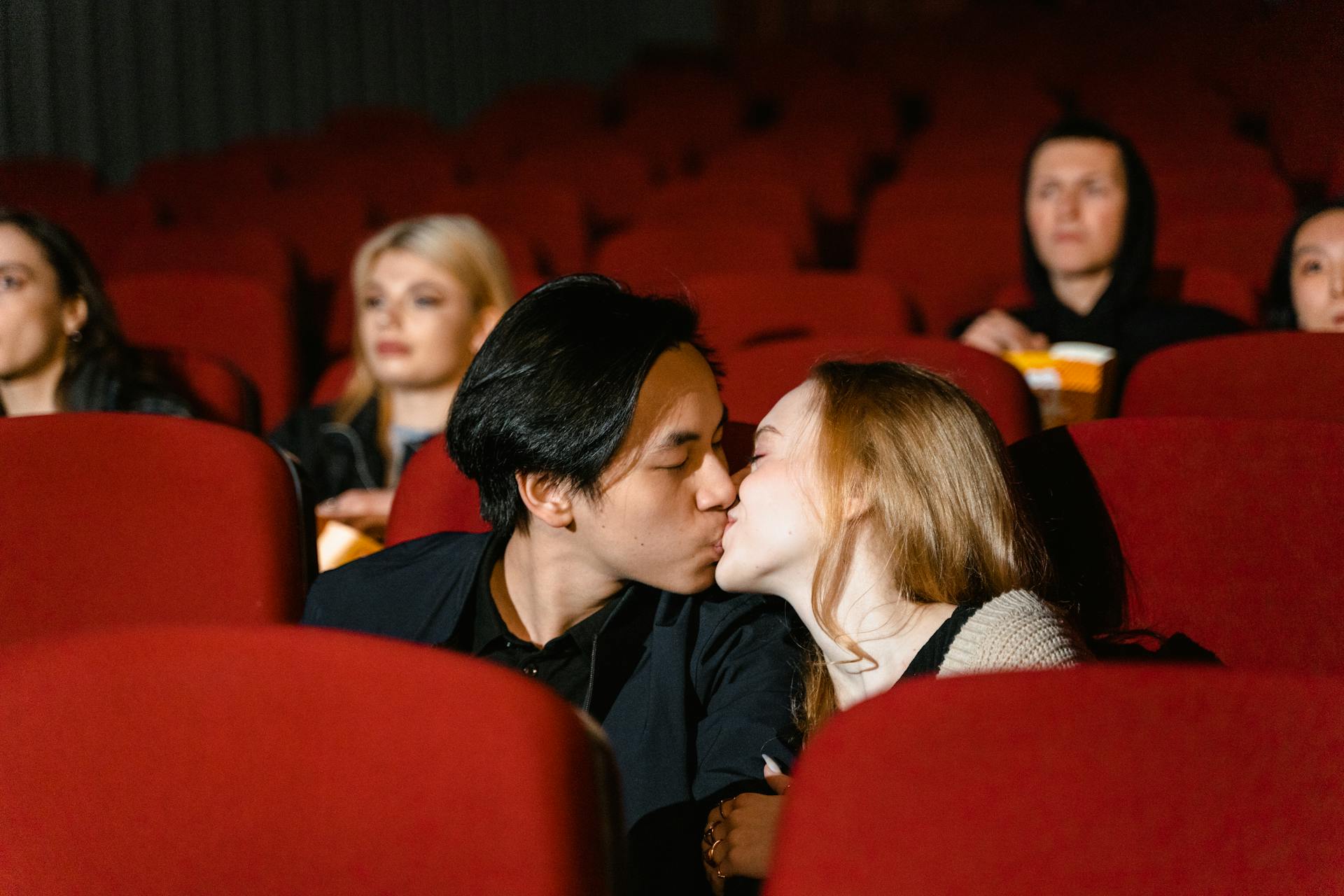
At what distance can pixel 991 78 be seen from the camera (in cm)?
514

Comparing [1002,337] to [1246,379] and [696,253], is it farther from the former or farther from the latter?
[696,253]

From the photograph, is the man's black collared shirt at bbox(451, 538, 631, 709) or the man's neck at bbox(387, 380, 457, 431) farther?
the man's neck at bbox(387, 380, 457, 431)

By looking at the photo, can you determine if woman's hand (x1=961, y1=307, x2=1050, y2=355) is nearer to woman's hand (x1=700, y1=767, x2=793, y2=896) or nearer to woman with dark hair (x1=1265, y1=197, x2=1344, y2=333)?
woman with dark hair (x1=1265, y1=197, x2=1344, y2=333)

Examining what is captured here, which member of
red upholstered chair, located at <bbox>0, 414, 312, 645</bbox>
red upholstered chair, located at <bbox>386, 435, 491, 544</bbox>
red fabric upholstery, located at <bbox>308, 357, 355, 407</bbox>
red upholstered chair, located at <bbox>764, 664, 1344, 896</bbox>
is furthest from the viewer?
red fabric upholstery, located at <bbox>308, 357, 355, 407</bbox>

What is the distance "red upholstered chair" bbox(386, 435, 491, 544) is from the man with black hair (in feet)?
0.76

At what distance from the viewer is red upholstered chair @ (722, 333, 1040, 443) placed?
1596 mm

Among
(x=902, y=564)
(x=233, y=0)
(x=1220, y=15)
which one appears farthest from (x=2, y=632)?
(x=233, y=0)

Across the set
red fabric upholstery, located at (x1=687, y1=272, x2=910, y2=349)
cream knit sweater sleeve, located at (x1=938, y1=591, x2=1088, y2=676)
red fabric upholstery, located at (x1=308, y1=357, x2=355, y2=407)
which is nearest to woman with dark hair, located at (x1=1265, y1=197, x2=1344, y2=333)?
red fabric upholstery, located at (x1=687, y1=272, x2=910, y2=349)

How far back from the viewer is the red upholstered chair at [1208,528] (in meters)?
1.16

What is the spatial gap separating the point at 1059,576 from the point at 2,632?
3.69 feet

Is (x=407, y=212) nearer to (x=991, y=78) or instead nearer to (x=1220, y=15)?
(x=991, y=78)

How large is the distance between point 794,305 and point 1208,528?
1.22m

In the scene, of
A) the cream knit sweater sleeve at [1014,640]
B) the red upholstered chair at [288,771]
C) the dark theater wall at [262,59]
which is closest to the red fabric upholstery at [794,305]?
the cream knit sweater sleeve at [1014,640]

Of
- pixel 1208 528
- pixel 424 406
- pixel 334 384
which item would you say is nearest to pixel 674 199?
pixel 334 384
